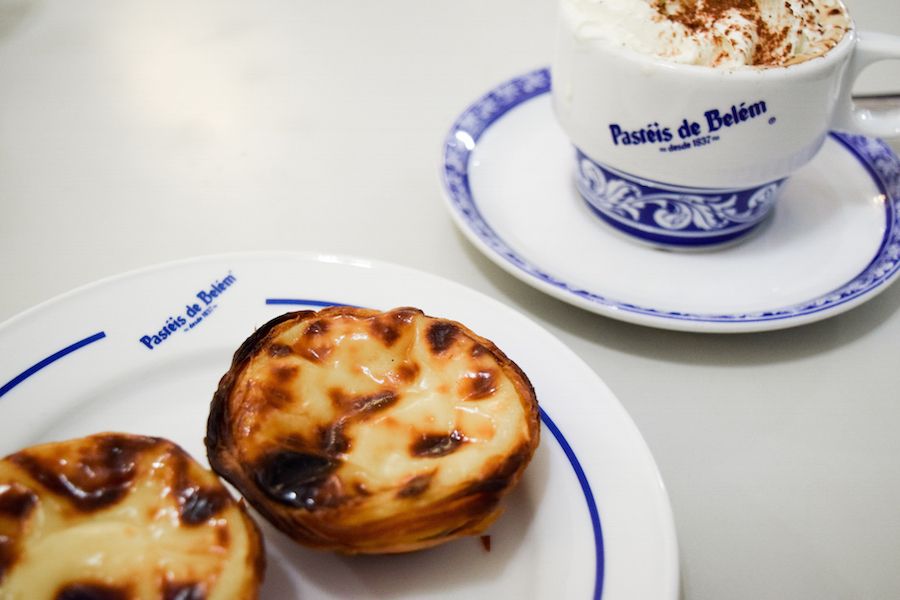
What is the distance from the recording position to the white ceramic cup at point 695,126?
1079 millimetres

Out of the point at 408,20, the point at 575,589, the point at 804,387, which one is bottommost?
the point at 804,387

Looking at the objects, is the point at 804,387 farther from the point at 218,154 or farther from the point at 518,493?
the point at 218,154

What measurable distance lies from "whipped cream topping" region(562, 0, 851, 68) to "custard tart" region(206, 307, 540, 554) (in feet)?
1.77

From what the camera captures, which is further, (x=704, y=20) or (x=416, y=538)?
(x=704, y=20)

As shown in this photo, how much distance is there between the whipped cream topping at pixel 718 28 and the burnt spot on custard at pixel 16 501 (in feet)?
3.06

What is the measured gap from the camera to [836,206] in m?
1.37

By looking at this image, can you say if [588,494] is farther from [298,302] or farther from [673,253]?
[673,253]

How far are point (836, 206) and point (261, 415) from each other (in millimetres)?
1104

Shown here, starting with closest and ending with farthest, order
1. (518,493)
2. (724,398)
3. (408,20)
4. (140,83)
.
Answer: (518,493)
(724,398)
(140,83)
(408,20)

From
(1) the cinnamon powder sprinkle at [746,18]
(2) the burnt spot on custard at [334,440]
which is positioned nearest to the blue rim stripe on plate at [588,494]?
(2) the burnt spot on custard at [334,440]

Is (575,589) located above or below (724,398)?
above

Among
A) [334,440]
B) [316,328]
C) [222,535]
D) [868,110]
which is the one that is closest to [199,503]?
[222,535]

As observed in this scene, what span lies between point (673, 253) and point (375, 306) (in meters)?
0.55

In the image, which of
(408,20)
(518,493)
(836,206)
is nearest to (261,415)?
(518,493)
